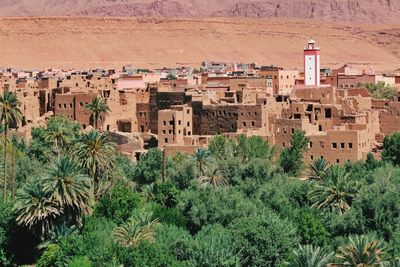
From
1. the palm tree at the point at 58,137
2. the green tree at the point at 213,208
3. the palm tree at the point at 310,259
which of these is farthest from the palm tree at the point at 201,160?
the palm tree at the point at 310,259

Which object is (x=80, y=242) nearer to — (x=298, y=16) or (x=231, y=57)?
(x=231, y=57)

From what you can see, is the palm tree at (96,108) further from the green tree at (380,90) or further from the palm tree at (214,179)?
the green tree at (380,90)

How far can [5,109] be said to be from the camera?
3684 centimetres

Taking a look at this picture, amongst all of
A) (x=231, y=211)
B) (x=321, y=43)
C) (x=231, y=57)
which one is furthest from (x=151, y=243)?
(x=321, y=43)

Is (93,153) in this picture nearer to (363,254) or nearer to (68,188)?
(68,188)

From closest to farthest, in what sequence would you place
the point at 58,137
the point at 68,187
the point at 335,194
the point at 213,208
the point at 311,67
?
the point at 68,187 < the point at 213,208 < the point at 335,194 < the point at 58,137 < the point at 311,67

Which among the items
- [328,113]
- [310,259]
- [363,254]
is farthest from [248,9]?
[310,259]

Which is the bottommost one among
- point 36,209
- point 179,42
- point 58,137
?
point 36,209

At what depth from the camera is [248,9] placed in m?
188

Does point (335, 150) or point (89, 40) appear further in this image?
point (89, 40)

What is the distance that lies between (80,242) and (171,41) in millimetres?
102005

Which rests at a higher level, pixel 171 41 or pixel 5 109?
pixel 171 41

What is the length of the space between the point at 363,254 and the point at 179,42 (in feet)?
348

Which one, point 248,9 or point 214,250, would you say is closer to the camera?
point 214,250
